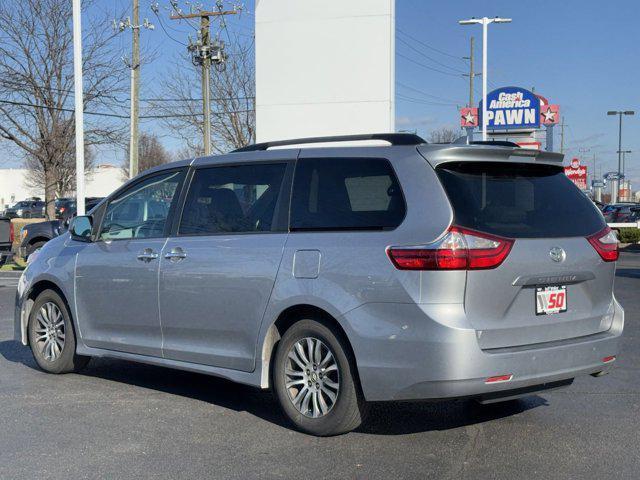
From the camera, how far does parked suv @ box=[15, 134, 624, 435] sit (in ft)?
15.6

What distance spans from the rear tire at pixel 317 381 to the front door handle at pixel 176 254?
113 centimetres

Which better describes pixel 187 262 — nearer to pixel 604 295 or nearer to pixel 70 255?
pixel 70 255

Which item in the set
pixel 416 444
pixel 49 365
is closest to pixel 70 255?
pixel 49 365

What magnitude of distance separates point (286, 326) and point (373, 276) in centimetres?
94

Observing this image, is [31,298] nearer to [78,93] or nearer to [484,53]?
[78,93]

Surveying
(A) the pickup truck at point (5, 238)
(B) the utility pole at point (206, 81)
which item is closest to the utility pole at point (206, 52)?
(B) the utility pole at point (206, 81)

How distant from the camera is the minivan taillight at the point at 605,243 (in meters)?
5.29

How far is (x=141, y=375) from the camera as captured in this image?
24.3 ft

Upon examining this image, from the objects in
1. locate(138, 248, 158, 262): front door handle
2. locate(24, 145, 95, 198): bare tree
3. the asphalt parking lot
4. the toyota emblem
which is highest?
locate(24, 145, 95, 198): bare tree

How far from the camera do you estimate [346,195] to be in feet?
17.7

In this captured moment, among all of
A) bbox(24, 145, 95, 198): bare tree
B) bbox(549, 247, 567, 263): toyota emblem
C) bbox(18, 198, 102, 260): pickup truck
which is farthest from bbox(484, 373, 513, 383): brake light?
bbox(24, 145, 95, 198): bare tree

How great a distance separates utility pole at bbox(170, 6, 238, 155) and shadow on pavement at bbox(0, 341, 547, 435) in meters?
20.5

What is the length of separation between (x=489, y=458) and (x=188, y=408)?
2.39m

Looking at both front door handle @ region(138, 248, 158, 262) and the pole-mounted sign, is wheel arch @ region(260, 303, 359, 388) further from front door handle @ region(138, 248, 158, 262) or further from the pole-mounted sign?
the pole-mounted sign
